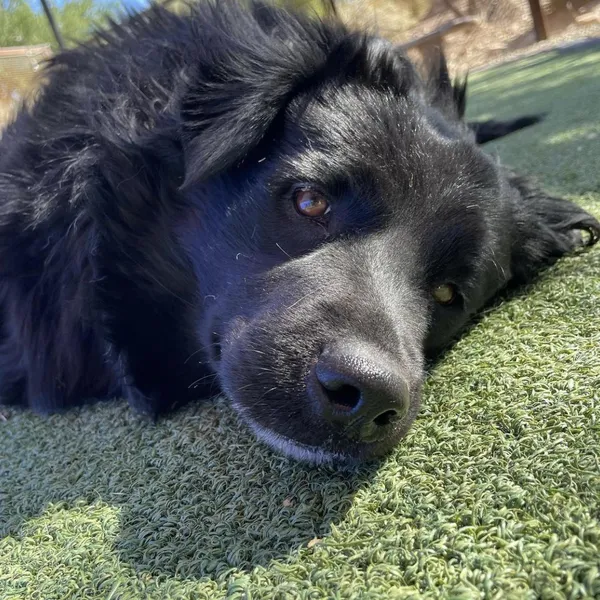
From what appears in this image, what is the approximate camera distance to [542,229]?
2.20m

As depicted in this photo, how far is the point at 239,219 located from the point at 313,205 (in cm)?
23

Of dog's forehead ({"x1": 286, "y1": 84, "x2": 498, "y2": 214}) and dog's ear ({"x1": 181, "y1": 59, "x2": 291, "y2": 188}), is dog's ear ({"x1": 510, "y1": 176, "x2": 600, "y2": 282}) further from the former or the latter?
dog's ear ({"x1": 181, "y1": 59, "x2": 291, "y2": 188})

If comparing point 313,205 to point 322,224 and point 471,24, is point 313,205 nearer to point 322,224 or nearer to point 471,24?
point 322,224

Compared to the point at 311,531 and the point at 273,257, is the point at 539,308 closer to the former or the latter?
the point at 273,257

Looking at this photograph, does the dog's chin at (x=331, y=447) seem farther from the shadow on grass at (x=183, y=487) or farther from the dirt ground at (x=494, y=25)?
the dirt ground at (x=494, y=25)

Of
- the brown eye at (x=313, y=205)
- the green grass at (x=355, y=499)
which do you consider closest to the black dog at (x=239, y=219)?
the brown eye at (x=313, y=205)

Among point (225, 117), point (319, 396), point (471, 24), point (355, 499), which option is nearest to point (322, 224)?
point (225, 117)

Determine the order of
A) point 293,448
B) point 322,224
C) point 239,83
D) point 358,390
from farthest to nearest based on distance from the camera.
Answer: point 239,83 → point 322,224 → point 293,448 → point 358,390

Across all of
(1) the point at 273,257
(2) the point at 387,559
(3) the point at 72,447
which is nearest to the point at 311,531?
(2) the point at 387,559

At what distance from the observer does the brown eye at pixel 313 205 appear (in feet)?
5.31

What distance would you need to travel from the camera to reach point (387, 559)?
103 centimetres

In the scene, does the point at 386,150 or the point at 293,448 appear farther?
the point at 386,150

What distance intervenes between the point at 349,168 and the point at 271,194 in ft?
0.79

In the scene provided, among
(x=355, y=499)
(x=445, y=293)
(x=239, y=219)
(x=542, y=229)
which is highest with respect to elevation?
(x=239, y=219)
